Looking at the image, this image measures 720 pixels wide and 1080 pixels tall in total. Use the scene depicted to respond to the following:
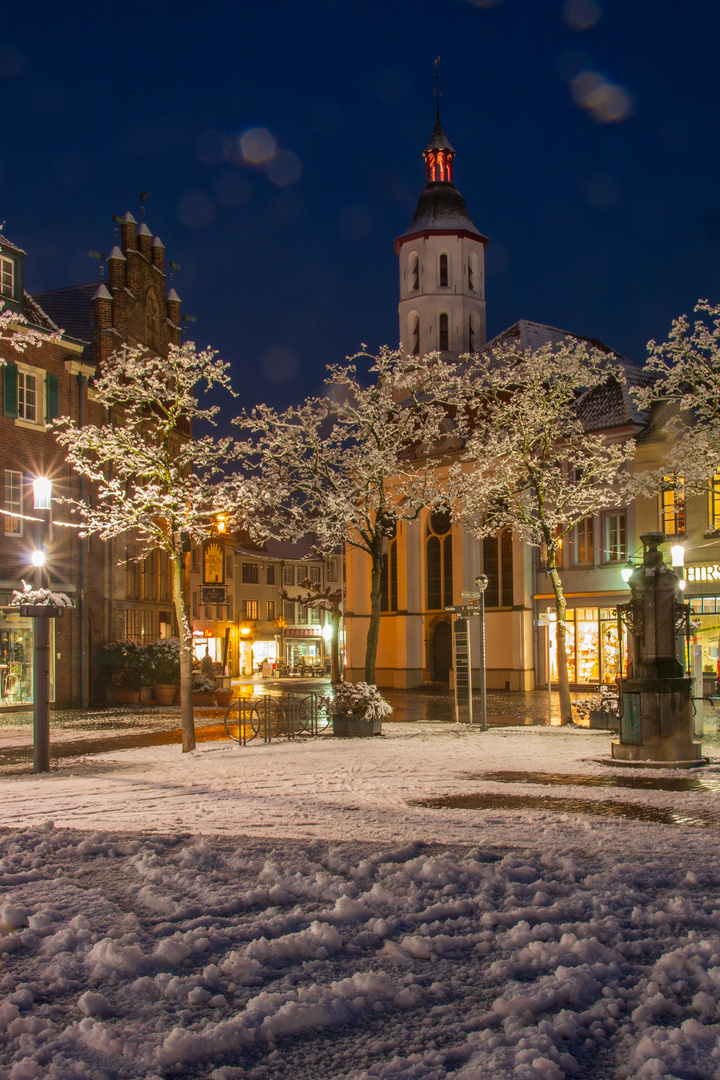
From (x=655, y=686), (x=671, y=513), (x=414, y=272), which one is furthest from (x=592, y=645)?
(x=414, y=272)

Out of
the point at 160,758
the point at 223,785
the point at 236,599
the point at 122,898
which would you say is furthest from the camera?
the point at 236,599

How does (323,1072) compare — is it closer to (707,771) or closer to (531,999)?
(531,999)

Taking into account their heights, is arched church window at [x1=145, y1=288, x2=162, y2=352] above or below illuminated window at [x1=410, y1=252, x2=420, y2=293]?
below

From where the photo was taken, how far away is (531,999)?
Result: 476 centimetres

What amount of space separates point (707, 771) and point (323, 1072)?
10.6 metres

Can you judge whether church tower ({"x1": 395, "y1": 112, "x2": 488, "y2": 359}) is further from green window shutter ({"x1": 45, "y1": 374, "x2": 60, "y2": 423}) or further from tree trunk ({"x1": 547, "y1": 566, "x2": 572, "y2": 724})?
tree trunk ({"x1": 547, "y1": 566, "x2": 572, "y2": 724})

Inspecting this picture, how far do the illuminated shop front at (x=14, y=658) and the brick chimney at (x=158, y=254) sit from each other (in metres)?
18.1

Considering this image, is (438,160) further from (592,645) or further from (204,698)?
(204,698)

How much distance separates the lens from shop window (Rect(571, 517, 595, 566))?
131 ft

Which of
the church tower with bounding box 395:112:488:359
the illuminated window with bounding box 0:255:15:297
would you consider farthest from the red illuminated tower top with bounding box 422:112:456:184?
the illuminated window with bounding box 0:255:15:297

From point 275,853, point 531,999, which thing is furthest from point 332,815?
point 531,999

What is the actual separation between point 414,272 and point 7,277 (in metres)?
35.1

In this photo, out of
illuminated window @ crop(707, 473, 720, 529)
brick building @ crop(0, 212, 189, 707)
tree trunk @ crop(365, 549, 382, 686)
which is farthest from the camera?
illuminated window @ crop(707, 473, 720, 529)

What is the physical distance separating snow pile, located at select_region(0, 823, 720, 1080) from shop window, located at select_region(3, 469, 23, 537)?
24.1 metres
